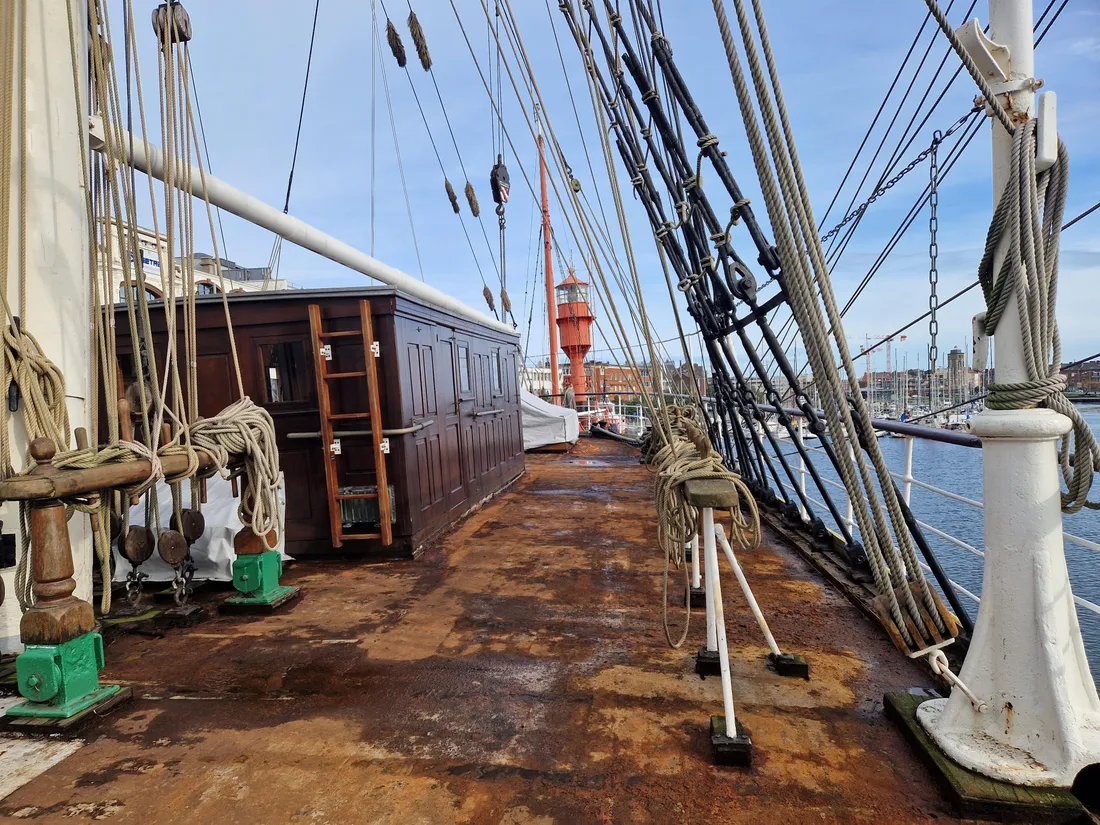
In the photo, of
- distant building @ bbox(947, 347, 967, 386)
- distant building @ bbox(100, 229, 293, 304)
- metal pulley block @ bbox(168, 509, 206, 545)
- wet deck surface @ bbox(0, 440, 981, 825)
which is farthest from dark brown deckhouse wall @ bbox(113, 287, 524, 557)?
distant building @ bbox(947, 347, 967, 386)

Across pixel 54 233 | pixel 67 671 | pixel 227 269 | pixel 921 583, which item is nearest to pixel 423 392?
pixel 54 233

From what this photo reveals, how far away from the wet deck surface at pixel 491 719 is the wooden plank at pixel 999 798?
0.06m

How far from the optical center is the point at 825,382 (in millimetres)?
2135

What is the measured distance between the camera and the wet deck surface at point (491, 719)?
1782 mm

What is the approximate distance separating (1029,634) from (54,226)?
3953 millimetres

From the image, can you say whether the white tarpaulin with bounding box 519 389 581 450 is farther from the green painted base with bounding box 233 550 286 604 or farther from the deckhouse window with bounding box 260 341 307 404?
the green painted base with bounding box 233 550 286 604

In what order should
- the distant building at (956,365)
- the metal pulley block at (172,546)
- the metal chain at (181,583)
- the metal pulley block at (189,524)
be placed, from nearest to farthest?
the metal pulley block at (172,546) → the metal pulley block at (189,524) → the metal chain at (181,583) → the distant building at (956,365)

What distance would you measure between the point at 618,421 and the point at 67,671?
15899 millimetres

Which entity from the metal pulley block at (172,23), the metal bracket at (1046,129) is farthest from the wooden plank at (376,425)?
the metal bracket at (1046,129)

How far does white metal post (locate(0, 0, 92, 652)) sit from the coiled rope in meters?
3.42

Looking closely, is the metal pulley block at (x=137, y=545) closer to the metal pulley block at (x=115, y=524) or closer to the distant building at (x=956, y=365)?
the metal pulley block at (x=115, y=524)

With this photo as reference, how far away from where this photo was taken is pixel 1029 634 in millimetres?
1694

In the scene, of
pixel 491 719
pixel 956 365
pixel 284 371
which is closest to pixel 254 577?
pixel 284 371

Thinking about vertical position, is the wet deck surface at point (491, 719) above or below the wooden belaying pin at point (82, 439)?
below
